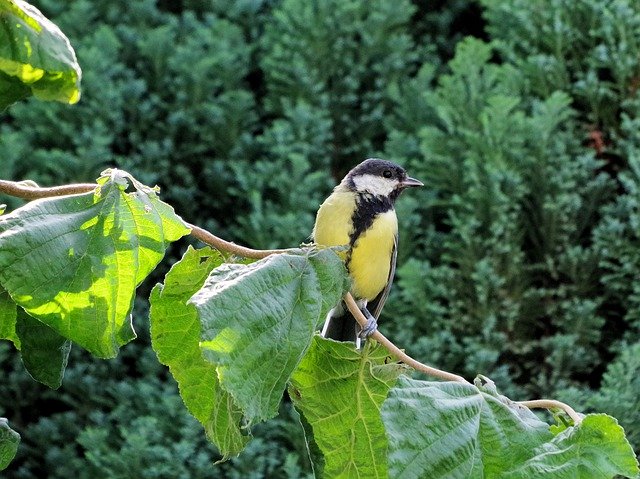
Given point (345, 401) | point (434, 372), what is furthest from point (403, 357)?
point (345, 401)

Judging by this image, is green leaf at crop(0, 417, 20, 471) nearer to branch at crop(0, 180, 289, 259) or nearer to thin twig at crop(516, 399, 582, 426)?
branch at crop(0, 180, 289, 259)

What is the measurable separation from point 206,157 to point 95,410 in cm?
130

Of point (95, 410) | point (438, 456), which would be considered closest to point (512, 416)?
point (438, 456)

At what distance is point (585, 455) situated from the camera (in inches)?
42.1

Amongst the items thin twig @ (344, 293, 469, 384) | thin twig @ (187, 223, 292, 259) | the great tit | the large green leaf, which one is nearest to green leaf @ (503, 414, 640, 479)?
the large green leaf

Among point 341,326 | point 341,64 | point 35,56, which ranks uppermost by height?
point 35,56

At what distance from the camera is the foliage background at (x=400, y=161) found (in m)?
4.03

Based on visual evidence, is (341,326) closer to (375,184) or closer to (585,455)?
(375,184)

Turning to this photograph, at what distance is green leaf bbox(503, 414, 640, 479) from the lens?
1.05 m

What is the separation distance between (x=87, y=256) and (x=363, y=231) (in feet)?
5.68

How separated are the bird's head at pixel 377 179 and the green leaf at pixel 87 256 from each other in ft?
6.01

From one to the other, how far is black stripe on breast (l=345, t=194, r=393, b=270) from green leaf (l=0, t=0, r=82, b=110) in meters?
1.74

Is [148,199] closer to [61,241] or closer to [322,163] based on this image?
[61,241]

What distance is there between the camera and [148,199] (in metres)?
1.12
